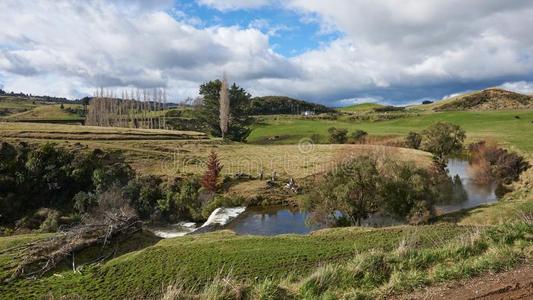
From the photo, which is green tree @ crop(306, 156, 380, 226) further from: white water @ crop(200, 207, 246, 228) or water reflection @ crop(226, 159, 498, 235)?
white water @ crop(200, 207, 246, 228)

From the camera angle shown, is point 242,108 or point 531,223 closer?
point 531,223

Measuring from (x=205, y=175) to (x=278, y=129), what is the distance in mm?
68897

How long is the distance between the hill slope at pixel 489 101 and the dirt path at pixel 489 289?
186 m

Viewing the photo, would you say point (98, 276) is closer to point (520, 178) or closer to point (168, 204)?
point (168, 204)

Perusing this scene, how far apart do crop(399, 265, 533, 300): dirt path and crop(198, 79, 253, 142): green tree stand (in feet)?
262

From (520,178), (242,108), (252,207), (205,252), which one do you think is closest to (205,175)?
(252,207)

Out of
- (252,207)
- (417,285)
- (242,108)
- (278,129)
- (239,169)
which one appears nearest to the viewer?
(417,285)

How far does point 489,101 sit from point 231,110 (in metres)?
141

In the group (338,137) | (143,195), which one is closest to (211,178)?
(143,195)

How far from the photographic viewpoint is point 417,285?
991 cm

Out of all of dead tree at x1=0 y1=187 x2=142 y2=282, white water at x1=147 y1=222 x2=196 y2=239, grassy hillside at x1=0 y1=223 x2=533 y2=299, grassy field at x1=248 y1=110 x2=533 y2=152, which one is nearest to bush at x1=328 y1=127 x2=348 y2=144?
grassy field at x1=248 y1=110 x2=533 y2=152

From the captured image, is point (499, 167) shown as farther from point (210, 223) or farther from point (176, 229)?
point (176, 229)

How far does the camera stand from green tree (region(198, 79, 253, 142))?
297 ft

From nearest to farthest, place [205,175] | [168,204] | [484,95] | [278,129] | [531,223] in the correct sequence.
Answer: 1. [531,223]
2. [168,204]
3. [205,175]
4. [278,129]
5. [484,95]
